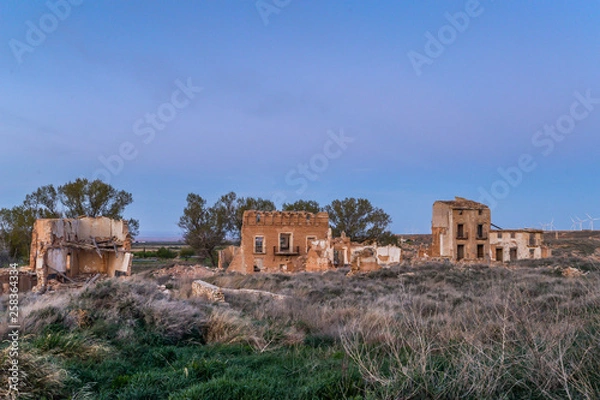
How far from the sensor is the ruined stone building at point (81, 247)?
18.4m

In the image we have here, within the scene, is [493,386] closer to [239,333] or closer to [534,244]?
[239,333]

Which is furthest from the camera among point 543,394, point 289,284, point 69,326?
point 289,284

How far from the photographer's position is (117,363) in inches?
195

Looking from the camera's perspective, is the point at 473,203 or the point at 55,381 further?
the point at 473,203

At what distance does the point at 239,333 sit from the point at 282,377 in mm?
2272

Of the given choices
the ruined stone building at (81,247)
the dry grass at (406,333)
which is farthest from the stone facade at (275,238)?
the dry grass at (406,333)

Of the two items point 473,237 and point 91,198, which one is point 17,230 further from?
point 473,237

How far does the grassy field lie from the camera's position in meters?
3.50

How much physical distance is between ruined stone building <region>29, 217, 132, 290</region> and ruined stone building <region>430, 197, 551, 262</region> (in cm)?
2651

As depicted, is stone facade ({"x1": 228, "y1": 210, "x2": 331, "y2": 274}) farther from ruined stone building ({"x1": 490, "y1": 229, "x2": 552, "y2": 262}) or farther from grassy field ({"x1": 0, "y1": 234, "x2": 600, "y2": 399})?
grassy field ({"x1": 0, "y1": 234, "x2": 600, "y2": 399})

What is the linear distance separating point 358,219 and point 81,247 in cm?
3162

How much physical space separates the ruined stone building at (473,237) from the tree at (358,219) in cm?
891

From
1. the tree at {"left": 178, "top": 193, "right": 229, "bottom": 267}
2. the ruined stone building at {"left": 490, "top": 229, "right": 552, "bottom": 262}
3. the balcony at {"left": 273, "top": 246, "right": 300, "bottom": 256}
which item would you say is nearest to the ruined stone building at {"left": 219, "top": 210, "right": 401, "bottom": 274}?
the balcony at {"left": 273, "top": 246, "right": 300, "bottom": 256}

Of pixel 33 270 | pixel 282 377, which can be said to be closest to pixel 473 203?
pixel 33 270
